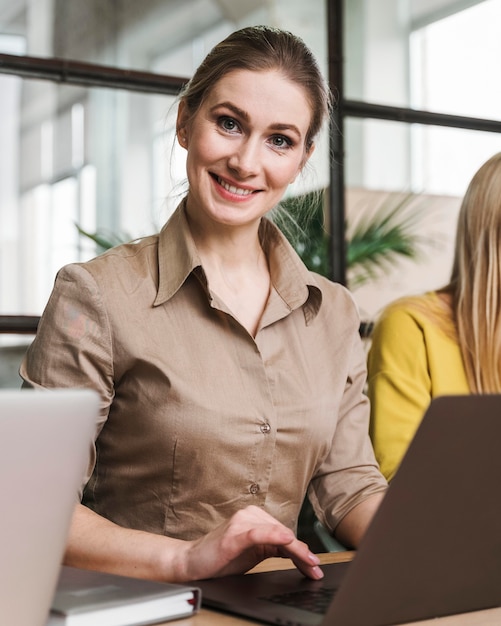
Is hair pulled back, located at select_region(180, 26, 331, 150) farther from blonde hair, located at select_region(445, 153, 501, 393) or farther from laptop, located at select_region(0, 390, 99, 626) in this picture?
laptop, located at select_region(0, 390, 99, 626)

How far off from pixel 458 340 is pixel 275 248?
602mm

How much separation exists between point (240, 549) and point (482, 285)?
129 cm

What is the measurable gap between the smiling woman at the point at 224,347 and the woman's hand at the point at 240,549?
398 millimetres

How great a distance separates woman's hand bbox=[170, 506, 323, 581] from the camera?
1157 mm

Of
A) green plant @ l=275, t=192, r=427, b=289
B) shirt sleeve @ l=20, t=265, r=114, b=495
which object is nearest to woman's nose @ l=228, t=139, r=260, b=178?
shirt sleeve @ l=20, t=265, r=114, b=495

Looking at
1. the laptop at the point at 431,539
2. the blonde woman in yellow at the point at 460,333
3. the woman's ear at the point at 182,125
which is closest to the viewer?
the laptop at the point at 431,539

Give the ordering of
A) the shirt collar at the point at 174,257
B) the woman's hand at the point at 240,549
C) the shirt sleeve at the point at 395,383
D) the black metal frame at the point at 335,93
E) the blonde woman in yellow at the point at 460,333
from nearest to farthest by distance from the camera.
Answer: the woman's hand at the point at 240,549 → the shirt collar at the point at 174,257 → the shirt sleeve at the point at 395,383 → the blonde woman in yellow at the point at 460,333 → the black metal frame at the point at 335,93

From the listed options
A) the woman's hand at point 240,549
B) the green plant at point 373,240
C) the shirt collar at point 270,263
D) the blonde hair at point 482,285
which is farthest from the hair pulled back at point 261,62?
the green plant at point 373,240

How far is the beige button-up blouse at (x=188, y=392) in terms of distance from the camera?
1.63 metres

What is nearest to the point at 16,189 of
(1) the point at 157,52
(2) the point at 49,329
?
(1) the point at 157,52

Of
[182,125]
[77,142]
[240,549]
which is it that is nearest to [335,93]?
[77,142]

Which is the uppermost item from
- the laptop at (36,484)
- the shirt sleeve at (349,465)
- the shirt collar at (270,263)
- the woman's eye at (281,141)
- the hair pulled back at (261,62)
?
the hair pulled back at (261,62)

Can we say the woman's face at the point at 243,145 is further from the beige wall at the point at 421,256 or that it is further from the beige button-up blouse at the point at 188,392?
the beige wall at the point at 421,256

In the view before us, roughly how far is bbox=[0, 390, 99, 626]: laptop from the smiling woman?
78cm
